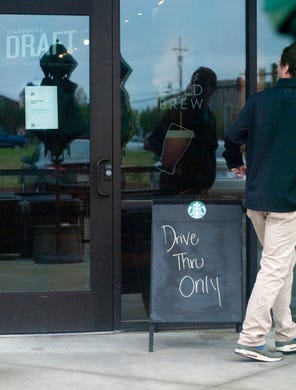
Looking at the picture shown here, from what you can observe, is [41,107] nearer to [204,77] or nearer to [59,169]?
[59,169]

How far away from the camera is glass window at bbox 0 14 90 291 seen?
5.23m

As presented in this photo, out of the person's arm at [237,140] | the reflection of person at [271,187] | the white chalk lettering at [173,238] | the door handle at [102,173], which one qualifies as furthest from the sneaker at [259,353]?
the door handle at [102,173]

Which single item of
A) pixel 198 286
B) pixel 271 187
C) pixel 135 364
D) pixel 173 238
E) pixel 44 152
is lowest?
pixel 135 364

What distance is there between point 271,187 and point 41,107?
1748 mm

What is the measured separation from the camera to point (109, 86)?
5.25m

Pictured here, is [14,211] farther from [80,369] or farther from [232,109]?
[232,109]

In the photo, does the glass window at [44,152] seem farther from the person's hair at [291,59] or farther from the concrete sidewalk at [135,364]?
the person's hair at [291,59]

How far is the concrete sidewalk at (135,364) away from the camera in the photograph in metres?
4.12

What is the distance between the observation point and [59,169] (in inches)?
207

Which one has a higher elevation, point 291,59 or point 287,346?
point 291,59

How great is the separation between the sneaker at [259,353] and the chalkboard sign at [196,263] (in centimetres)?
36

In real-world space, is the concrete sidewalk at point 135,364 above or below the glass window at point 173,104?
below

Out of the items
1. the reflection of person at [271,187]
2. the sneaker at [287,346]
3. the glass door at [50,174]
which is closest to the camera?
the reflection of person at [271,187]

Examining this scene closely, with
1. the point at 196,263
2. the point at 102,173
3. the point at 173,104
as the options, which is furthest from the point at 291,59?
the point at 102,173
